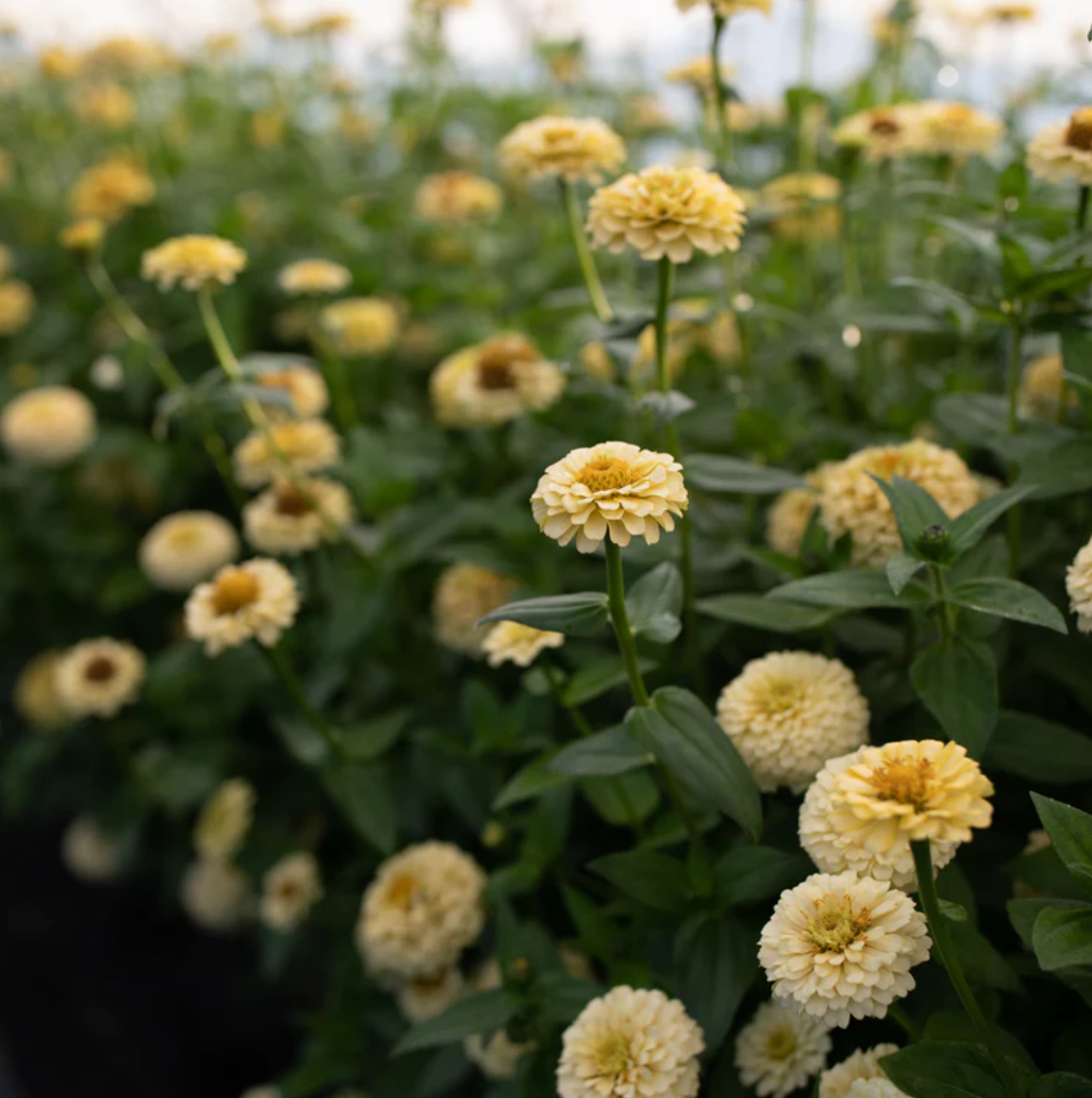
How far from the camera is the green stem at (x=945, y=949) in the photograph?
1.93 feet

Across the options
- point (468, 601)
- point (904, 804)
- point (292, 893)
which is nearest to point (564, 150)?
point (468, 601)

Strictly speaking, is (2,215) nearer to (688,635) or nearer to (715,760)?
(688,635)

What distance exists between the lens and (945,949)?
0.61 meters

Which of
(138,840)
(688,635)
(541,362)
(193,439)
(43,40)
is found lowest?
(138,840)

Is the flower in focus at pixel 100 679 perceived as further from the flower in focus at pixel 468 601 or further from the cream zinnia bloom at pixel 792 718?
the cream zinnia bloom at pixel 792 718

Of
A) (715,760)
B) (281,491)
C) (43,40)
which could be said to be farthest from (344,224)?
(715,760)

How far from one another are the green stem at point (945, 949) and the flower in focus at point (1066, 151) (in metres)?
0.59

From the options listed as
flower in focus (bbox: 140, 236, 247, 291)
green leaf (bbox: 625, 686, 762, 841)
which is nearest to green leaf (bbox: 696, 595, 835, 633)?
green leaf (bbox: 625, 686, 762, 841)

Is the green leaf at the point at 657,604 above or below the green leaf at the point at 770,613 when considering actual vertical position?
above

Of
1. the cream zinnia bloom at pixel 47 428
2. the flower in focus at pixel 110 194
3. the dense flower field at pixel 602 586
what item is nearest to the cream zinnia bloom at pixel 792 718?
the dense flower field at pixel 602 586

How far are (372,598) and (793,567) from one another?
1.58 ft

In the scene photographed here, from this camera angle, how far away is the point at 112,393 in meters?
1.89

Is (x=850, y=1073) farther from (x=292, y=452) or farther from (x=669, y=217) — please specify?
(x=292, y=452)

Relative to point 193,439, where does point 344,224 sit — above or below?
above
